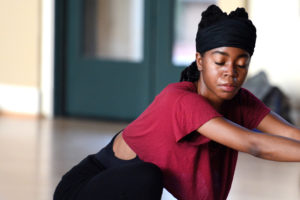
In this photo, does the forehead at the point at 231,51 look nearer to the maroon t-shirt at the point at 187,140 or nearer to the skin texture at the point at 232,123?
the skin texture at the point at 232,123

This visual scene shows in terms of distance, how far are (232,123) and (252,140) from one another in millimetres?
78

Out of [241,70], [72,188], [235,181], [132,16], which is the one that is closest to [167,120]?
[241,70]

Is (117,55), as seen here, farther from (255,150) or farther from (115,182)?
(255,150)

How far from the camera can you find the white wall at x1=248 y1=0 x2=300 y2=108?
16.1 feet

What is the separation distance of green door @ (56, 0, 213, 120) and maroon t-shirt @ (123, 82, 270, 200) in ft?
10.6

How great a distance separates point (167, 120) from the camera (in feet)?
6.28

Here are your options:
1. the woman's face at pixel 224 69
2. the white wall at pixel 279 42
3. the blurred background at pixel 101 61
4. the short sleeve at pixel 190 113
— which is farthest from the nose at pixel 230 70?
the white wall at pixel 279 42

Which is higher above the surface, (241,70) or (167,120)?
(241,70)

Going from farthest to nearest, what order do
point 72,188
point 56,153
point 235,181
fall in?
point 56,153 → point 235,181 → point 72,188

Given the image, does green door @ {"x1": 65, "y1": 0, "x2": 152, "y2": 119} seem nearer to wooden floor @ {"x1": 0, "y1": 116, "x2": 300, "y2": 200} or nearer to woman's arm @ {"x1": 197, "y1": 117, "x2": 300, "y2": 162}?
wooden floor @ {"x1": 0, "y1": 116, "x2": 300, "y2": 200}

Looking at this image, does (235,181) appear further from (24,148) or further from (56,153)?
(24,148)

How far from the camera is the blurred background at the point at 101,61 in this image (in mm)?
4922

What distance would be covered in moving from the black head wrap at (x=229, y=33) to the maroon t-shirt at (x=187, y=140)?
16cm

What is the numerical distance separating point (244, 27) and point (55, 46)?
3977 mm
